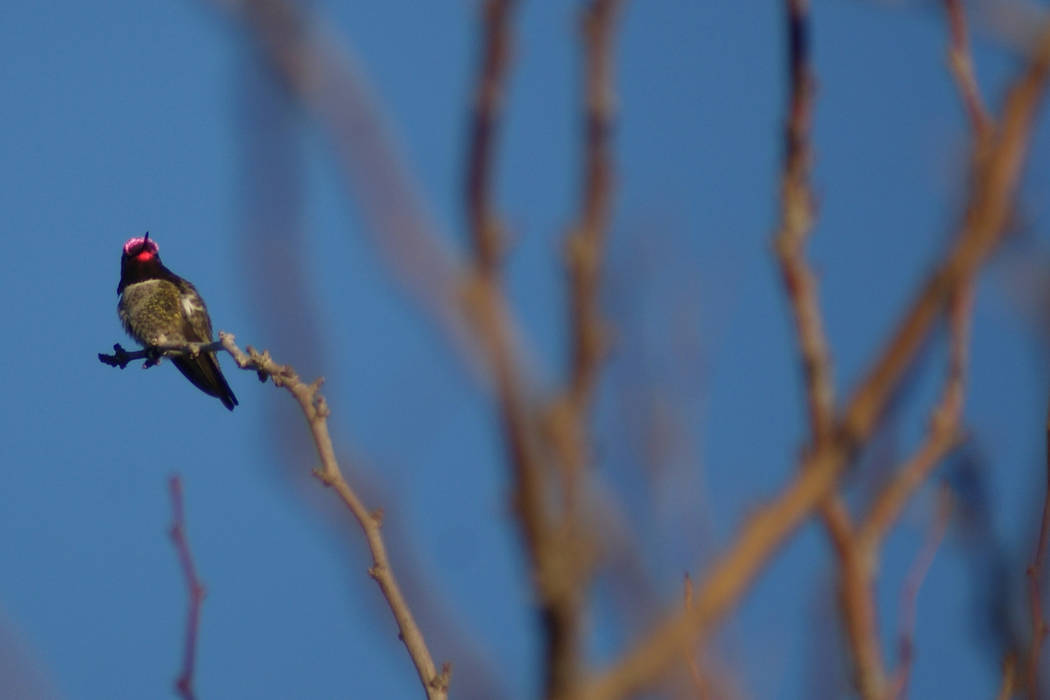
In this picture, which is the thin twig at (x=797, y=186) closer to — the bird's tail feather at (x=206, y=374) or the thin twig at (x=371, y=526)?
the thin twig at (x=371, y=526)

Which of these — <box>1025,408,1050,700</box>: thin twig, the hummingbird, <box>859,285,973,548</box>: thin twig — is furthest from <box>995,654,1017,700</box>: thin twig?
the hummingbird

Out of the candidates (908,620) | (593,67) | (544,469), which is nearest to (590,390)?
(544,469)

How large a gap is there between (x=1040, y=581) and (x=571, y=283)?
1.33 metres

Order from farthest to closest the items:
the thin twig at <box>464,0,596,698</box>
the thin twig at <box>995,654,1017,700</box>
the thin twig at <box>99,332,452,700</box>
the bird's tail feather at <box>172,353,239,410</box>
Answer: the bird's tail feather at <box>172,353,239,410</box> < the thin twig at <box>99,332,452,700</box> < the thin twig at <box>995,654,1017,700</box> < the thin twig at <box>464,0,596,698</box>

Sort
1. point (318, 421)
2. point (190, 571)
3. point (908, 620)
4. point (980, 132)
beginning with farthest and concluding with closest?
1. point (318, 421)
2. point (190, 571)
3. point (908, 620)
4. point (980, 132)

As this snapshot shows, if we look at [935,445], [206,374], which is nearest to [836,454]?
[935,445]

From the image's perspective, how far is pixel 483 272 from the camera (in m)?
0.92

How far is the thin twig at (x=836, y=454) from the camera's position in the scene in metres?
0.87

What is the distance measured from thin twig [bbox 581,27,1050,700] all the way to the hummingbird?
7153 millimetres

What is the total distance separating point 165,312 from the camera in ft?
27.1

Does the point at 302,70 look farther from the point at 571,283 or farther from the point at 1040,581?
the point at 1040,581

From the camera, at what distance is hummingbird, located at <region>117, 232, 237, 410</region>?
7914 millimetres

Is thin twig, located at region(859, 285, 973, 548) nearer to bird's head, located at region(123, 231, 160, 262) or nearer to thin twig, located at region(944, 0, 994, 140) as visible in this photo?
thin twig, located at region(944, 0, 994, 140)

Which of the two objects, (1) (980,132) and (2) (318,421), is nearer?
(1) (980,132)
